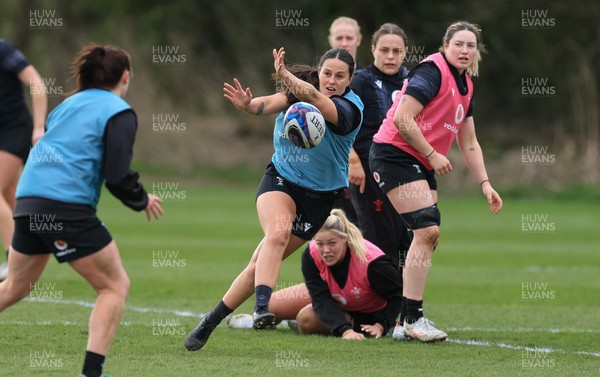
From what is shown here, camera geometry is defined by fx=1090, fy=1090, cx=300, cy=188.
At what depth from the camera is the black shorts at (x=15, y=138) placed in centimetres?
944

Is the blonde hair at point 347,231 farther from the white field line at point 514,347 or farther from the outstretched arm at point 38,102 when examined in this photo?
the outstretched arm at point 38,102

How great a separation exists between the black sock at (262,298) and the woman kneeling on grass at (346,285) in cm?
108

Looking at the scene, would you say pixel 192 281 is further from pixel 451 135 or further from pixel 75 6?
pixel 75 6

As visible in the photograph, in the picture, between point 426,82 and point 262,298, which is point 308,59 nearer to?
point 426,82

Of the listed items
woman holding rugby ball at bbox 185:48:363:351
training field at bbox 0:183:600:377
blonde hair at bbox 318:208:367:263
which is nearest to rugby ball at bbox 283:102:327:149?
woman holding rugby ball at bbox 185:48:363:351

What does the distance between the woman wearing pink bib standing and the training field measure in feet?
1.41

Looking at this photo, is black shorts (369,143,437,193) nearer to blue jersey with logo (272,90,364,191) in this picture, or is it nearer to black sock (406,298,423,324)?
blue jersey with logo (272,90,364,191)

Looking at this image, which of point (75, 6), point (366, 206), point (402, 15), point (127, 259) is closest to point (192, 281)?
point (127, 259)

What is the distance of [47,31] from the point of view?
40.0 meters

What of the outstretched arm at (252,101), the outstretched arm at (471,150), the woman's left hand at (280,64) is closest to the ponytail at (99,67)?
the woman's left hand at (280,64)

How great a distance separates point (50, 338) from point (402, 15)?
25814 millimetres

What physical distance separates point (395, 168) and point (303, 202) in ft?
2.76

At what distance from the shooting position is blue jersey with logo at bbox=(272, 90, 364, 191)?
7.75 m

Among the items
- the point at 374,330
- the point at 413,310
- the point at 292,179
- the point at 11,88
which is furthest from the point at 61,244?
the point at 11,88
